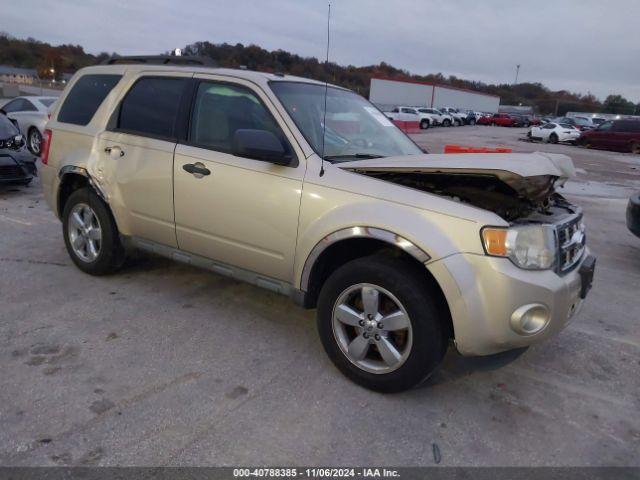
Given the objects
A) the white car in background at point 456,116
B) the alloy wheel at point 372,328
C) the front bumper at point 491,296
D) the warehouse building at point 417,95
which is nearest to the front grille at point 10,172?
the alloy wheel at point 372,328

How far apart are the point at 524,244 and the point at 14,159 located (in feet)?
27.1

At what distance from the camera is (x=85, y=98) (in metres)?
4.75

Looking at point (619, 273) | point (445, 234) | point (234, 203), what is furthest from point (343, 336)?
point (619, 273)

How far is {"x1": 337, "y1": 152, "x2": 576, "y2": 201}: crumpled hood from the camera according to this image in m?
2.83

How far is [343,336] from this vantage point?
3.21 m

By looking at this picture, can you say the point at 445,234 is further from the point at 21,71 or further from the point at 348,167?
the point at 21,71

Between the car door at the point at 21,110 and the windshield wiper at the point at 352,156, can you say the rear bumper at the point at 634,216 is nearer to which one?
the windshield wiper at the point at 352,156

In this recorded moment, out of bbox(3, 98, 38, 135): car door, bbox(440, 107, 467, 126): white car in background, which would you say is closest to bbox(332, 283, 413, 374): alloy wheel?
bbox(3, 98, 38, 135): car door

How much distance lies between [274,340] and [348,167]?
138cm

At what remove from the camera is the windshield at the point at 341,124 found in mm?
3547

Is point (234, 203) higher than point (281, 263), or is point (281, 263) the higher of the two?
point (234, 203)

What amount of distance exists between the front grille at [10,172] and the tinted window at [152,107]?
16.3 feet

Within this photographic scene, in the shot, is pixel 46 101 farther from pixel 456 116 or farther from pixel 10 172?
pixel 456 116

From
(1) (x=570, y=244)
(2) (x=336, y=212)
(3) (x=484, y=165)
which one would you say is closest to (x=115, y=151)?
(2) (x=336, y=212)
